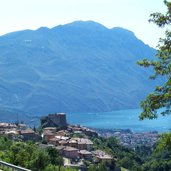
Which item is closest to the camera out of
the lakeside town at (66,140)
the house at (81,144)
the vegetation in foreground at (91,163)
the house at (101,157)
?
the vegetation in foreground at (91,163)

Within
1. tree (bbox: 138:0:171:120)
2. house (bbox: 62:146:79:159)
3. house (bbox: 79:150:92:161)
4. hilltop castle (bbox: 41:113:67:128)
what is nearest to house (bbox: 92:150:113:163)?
house (bbox: 79:150:92:161)

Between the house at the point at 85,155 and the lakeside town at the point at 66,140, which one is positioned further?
the house at the point at 85,155

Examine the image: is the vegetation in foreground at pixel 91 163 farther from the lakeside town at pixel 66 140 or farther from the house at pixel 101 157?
the lakeside town at pixel 66 140

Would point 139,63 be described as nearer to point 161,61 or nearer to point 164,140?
point 161,61

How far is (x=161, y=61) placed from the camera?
11.9 meters

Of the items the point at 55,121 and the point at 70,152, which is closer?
the point at 70,152

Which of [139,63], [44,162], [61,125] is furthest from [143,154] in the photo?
[139,63]

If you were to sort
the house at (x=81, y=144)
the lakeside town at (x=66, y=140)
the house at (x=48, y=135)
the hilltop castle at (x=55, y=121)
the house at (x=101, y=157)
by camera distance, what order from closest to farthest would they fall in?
1. the house at (x=101, y=157)
2. the lakeside town at (x=66, y=140)
3. the house at (x=81, y=144)
4. the house at (x=48, y=135)
5. the hilltop castle at (x=55, y=121)

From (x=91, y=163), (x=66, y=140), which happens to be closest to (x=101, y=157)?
(x=91, y=163)

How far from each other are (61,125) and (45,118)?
17.8 ft

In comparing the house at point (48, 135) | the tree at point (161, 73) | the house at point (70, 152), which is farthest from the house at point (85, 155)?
the tree at point (161, 73)

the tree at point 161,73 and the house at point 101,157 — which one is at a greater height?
the tree at point 161,73

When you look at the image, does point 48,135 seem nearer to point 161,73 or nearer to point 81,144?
point 81,144

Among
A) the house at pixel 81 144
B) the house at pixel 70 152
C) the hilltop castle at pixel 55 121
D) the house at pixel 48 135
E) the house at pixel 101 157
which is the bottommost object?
the house at pixel 101 157
